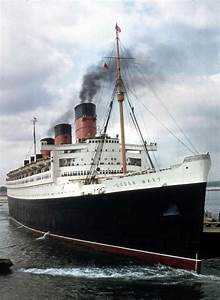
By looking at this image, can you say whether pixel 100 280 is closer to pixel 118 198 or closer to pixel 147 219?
pixel 147 219

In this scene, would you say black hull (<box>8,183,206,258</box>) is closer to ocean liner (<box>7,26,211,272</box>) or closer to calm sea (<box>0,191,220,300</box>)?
ocean liner (<box>7,26,211,272</box>)

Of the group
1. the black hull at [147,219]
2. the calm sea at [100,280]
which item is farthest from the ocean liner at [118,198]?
the calm sea at [100,280]

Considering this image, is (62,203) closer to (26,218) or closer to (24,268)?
(24,268)

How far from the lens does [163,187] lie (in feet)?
75.8

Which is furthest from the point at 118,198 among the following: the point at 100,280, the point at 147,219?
the point at 100,280

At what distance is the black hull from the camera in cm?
2202

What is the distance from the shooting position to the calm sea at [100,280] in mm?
18405

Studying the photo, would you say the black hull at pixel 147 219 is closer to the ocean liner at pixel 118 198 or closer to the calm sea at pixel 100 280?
the ocean liner at pixel 118 198

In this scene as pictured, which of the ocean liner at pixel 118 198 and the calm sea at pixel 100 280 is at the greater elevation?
the ocean liner at pixel 118 198

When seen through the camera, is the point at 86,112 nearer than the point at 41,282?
No

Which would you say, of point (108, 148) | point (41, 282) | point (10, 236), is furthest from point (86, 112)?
point (41, 282)

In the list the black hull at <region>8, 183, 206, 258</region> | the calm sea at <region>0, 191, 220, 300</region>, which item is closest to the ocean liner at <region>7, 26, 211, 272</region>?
the black hull at <region>8, 183, 206, 258</region>

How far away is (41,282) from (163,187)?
26.9ft

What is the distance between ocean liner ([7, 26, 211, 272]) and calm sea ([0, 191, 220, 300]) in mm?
1242
